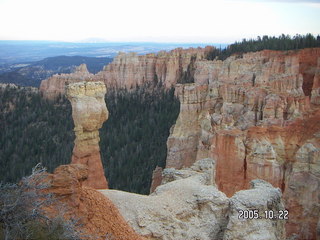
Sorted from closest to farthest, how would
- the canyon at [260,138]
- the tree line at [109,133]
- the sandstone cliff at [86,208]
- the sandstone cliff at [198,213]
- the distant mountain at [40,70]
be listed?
the sandstone cliff at [86,208], the sandstone cliff at [198,213], the canyon at [260,138], the tree line at [109,133], the distant mountain at [40,70]

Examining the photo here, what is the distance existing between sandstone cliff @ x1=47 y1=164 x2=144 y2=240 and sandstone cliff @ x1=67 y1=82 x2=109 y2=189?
6.58 m

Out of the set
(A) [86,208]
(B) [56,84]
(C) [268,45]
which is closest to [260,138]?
(A) [86,208]

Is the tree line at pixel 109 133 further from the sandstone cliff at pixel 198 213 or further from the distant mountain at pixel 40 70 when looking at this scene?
the distant mountain at pixel 40 70

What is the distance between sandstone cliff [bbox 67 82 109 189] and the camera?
1355 centimetres

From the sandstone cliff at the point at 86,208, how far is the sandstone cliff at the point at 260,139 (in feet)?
28.8

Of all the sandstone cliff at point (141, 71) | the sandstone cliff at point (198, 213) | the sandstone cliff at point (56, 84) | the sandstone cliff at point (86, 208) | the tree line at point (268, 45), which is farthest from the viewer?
the sandstone cliff at point (56, 84)

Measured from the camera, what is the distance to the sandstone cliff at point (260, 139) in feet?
45.0

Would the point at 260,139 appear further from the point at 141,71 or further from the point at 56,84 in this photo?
the point at 56,84

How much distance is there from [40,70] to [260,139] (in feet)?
341

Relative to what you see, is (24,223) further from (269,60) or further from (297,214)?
(269,60)

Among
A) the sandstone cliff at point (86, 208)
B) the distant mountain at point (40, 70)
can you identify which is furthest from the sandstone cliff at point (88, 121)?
the distant mountain at point (40, 70)

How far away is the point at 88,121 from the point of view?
45.2ft

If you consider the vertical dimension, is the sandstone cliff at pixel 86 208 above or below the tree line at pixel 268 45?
below

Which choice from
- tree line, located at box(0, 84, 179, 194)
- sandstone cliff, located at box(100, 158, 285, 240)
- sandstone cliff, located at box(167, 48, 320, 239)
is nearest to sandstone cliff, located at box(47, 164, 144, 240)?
sandstone cliff, located at box(100, 158, 285, 240)
